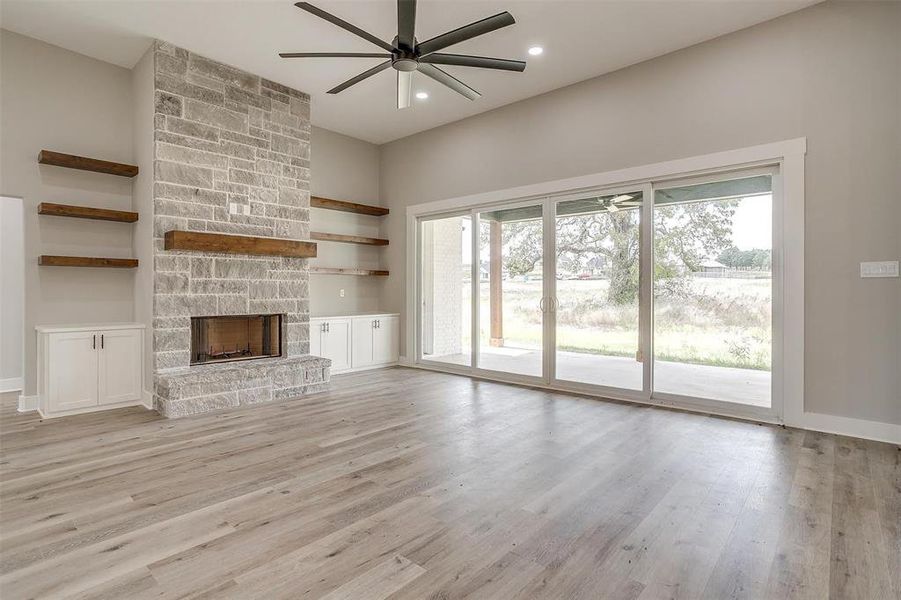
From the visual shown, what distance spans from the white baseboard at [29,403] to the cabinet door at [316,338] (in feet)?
8.95

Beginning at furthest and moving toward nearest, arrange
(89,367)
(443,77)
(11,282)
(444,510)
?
1. (11,282)
2. (89,367)
3. (443,77)
4. (444,510)

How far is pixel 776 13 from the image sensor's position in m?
3.89

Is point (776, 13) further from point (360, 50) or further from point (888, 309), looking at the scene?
point (360, 50)

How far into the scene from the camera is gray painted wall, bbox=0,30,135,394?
14.3ft

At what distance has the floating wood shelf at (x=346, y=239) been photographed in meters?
6.39

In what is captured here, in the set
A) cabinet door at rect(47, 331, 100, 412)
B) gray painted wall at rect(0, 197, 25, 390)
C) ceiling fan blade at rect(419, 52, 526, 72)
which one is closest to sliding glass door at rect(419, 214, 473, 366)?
ceiling fan blade at rect(419, 52, 526, 72)

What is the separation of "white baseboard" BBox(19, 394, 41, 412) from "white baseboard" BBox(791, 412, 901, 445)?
7038mm

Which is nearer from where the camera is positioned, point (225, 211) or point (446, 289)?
point (225, 211)

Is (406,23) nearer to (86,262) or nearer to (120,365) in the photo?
(86,262)

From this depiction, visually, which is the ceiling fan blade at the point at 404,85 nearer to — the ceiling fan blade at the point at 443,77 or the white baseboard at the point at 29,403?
the ceiling fan blade at the point at 443,77

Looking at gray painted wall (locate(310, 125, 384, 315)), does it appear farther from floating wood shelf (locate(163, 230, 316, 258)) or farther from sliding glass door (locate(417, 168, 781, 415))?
sliding glass door (locate(417, 168, 781, 415))

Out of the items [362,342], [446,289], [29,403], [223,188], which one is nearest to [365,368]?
[362,342]

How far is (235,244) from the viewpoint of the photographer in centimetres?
475

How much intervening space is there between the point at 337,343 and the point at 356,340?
338mm
